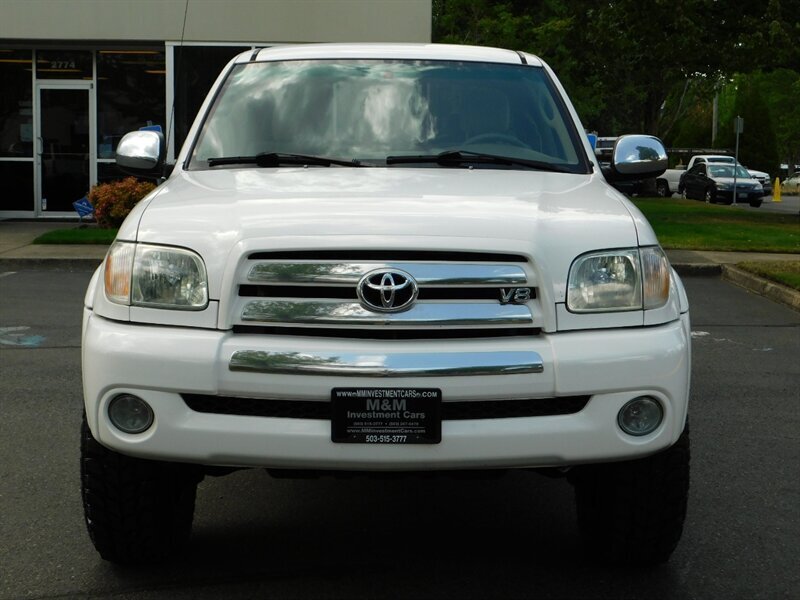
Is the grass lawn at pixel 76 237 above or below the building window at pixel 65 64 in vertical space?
below

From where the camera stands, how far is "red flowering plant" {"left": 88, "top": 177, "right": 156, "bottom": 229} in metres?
18.0

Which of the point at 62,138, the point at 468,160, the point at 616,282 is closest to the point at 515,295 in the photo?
the point at 616,282

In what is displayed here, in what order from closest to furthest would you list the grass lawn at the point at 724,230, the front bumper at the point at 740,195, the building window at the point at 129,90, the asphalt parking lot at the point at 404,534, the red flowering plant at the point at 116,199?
the asphalt parking lot at the point at 404,534
the red flowering plant at the point at 116,199
the grass lawn at the point at 724,230
the building window at the point at 129,90
the front bumper at the point at 740,195

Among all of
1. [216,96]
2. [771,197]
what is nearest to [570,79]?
[771,197]

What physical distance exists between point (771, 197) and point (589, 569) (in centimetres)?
4999

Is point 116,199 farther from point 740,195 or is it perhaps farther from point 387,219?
point 740,195

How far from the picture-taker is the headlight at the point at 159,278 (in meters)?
3.80

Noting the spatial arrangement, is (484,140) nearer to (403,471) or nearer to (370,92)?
(370,92)

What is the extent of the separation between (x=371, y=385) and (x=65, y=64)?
1959cm

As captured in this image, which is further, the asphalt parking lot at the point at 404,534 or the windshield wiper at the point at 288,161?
the windshield wiper at the point at 288,161

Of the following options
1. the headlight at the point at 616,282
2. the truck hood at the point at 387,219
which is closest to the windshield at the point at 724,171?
the truck hood at the point at 387,219

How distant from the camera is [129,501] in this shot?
3.97 meters

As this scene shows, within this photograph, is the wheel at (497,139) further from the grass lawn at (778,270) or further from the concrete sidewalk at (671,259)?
the concrete sidewalk at (671,259)

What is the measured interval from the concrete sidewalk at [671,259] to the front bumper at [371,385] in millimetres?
9721
